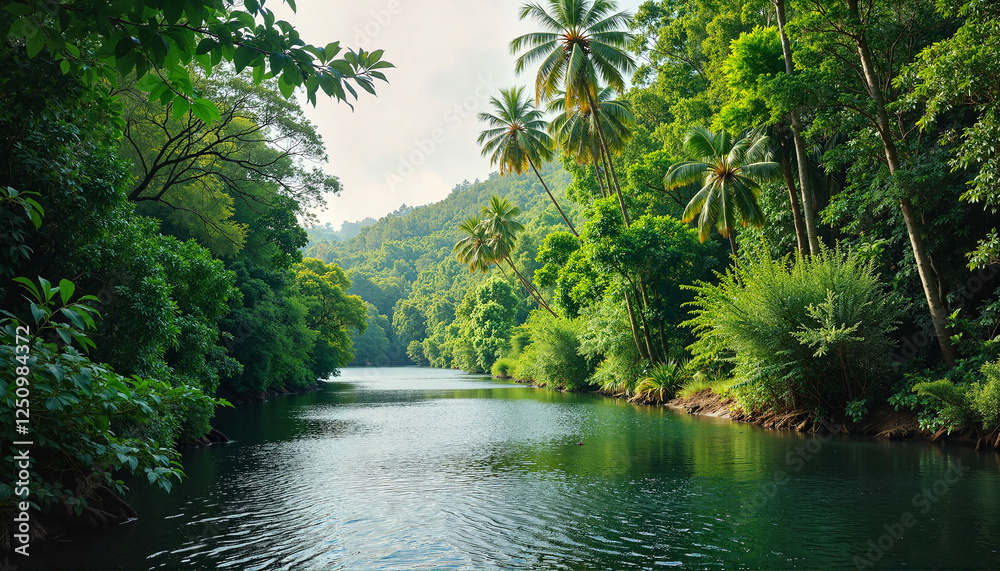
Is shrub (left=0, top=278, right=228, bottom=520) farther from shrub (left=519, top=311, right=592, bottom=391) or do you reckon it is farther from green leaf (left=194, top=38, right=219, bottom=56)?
shrub (left=519, top=311, right=592, bottom=391)

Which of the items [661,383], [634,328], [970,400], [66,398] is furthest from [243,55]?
[634,328]

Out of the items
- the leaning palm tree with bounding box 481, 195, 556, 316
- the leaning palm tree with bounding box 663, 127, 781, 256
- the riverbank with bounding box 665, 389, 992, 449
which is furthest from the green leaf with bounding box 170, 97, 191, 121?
the leaning palm tree with bounding box 481, 195, 556, 316

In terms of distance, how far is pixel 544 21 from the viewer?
26750 mm

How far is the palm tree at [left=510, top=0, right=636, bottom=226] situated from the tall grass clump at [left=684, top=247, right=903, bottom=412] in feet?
35.7

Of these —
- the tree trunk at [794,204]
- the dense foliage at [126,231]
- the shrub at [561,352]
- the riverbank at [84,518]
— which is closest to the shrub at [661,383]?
the tree trunk at [794,204]

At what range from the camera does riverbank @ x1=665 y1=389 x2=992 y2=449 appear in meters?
12.7

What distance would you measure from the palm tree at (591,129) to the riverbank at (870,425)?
1540cm

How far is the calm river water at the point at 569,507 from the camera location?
652 cm

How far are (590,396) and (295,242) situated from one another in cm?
1697

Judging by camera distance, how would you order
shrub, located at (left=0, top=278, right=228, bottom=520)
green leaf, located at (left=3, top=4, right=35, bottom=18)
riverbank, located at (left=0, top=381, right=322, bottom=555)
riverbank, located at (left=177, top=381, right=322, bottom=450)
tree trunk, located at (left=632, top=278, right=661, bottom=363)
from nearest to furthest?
green leaf, located at (left=3, top=4, right=35, bottom=18) → shrub, located at (left=0, top=278, right=228, bottom=520) → riverbank, located at (left=0, top=381, right=322, bottom=555) → riverbank, located at (left=177, top=381, right=322, bottom=450) → tree trunk, located at (left=632, top=278, right=661, bottom=363)

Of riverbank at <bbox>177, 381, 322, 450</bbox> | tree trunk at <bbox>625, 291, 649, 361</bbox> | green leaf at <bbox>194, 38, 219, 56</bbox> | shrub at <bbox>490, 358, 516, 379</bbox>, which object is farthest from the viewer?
shrub at <bbox>490, 358, 516, 379</bbox>

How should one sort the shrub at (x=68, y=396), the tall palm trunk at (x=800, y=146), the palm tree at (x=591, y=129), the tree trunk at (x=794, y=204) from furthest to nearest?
the palm tree at (x=591, y=129)
the tree trunk at (x=794, y=204)
the tall palm trunk at (x=800, y=146)
the shrub at (x=68, y=396)

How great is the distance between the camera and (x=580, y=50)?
1016 inches

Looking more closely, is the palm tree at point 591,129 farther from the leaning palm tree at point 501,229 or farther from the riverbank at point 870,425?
the riverbank at point 870,425
